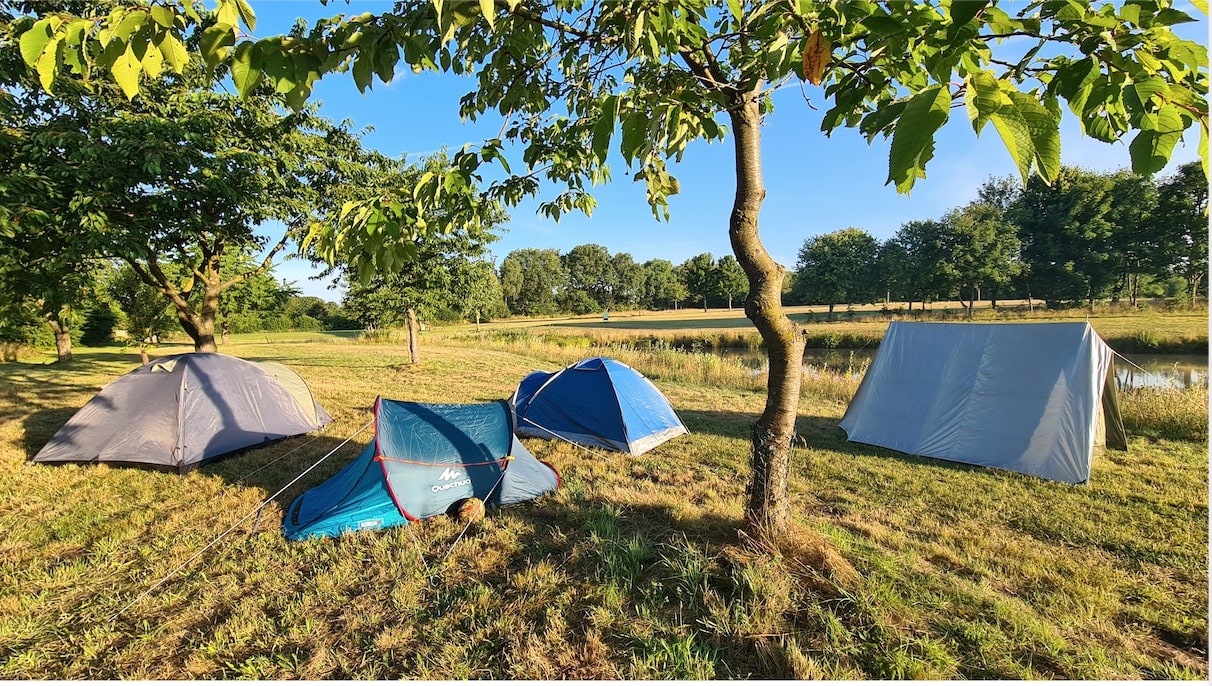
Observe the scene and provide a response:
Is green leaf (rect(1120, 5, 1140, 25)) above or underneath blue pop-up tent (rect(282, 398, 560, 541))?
above

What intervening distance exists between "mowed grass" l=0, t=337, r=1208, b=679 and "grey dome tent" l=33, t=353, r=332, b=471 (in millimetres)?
305

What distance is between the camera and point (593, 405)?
6980mm

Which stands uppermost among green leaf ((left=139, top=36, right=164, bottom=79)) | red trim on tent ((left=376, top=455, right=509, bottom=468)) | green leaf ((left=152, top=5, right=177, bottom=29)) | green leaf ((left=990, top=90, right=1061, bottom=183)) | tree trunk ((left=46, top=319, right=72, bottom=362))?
green leaf ((left=152, top=5, right=177, bottom=29))

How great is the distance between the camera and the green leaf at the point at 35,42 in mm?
1203

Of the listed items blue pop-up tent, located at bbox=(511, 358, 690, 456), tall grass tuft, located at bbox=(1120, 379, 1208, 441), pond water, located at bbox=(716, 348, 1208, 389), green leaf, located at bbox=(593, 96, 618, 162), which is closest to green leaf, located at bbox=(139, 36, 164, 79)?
green leaf, located at bbox=(593, 96, 618, 162)

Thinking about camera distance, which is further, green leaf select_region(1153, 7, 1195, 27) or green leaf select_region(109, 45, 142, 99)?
green leaf select_region(109, 45, 142, 99)

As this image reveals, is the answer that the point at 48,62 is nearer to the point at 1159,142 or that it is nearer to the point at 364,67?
the point at 364,67

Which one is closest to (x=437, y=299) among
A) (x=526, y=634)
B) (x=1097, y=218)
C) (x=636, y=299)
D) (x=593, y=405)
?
(x=593, y=405)

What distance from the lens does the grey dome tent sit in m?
5.51

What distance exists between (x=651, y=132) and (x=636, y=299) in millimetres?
86209

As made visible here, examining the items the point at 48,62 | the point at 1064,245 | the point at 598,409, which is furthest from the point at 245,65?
the point at 1064,245

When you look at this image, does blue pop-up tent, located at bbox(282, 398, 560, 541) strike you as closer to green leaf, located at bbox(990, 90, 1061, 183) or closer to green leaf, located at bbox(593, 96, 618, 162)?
green leaf, located at bbox(593, 96, 618, 162)

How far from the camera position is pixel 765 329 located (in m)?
2.92

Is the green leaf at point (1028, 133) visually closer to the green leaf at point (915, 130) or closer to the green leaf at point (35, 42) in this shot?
the green leaf at point (915, 130)
